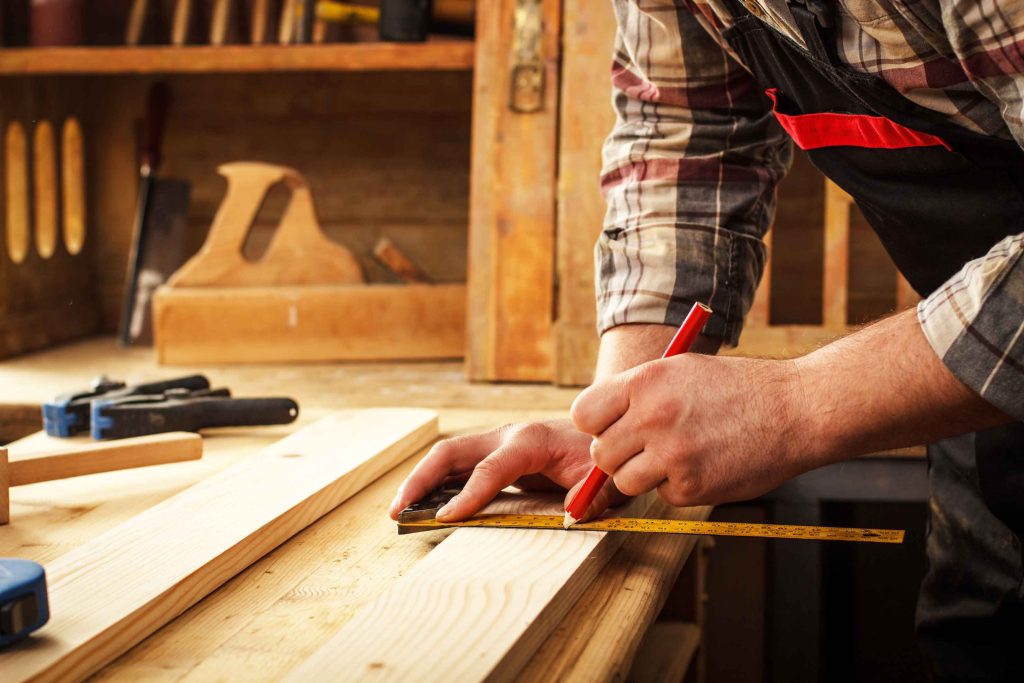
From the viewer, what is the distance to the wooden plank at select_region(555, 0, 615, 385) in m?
1.84

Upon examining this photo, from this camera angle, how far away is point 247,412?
141 centimetres

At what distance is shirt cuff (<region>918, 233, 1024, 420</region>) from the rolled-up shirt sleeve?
0.38 m

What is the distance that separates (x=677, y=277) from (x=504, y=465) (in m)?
0.31

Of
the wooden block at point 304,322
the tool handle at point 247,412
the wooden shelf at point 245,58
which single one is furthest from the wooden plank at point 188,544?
the wooden shelf at point 245,58

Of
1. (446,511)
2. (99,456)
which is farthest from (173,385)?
(446,511)

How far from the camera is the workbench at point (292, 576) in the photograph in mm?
718

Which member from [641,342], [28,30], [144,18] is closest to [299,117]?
[144,18]

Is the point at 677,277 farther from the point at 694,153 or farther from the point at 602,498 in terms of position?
the point at 602,498

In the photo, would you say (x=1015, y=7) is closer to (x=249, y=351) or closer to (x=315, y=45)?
(x=315, y=45)

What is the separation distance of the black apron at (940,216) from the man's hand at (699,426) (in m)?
0.32

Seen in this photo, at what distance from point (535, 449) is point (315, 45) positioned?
1.24 m

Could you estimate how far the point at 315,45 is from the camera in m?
2.00

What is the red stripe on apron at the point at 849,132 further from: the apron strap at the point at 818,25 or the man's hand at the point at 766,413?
the man's hand at the point at 766,413

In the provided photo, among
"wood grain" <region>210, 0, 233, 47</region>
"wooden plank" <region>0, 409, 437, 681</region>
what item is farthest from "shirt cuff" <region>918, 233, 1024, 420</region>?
"wood grain" <region>210, 0, 233, 47</region>
